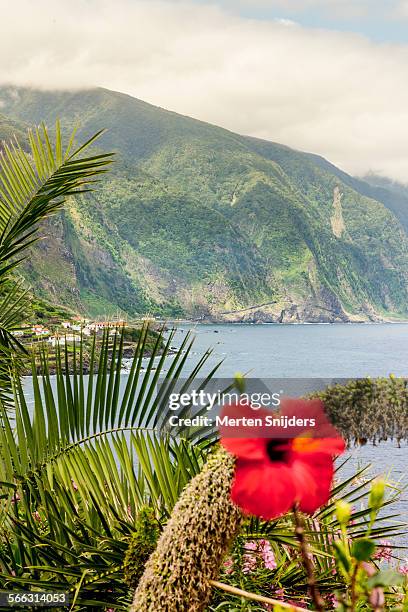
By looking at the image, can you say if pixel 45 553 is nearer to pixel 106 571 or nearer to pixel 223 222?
pixel 106 571

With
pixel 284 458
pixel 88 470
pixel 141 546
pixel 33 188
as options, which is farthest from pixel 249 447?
pixel 33 188

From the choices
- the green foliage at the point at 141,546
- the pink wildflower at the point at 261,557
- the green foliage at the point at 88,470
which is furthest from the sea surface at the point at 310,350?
the green foliage at the point at 141,546

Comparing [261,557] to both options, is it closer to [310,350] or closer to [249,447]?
[249,447]

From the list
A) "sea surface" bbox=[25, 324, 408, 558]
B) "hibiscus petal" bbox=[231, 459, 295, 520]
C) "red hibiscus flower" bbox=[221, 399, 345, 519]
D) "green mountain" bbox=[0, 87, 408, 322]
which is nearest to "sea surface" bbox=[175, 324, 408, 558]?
"sea surface" bbox=[25, 324, 408, 558]

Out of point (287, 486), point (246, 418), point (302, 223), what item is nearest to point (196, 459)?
point (246, 418)

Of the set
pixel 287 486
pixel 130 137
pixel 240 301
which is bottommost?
pixel 240 301

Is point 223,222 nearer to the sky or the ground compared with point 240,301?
nearer to the sky

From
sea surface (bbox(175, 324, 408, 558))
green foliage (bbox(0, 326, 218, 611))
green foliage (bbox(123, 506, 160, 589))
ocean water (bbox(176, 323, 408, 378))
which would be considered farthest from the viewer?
ocean water (bbox(176, 323, 408, 378))

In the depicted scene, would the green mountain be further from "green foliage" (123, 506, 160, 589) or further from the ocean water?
"green foliage" (123, 506, 160, 589)
